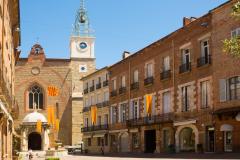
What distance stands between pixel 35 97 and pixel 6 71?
4911cm

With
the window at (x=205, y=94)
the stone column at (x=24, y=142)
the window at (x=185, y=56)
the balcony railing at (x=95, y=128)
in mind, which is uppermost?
the window at (x=185, y=56)

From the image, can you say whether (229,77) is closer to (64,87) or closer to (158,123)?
(158,123)

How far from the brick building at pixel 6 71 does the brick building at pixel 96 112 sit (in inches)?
1038

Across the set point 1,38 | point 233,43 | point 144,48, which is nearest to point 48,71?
point 144,48

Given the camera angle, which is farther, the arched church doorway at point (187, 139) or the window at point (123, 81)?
the window at point (123, 81)

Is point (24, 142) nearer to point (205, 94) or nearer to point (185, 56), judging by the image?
point (185, 56)

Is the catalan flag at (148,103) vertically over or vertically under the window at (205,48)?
under

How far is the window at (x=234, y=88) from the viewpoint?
30861 mm

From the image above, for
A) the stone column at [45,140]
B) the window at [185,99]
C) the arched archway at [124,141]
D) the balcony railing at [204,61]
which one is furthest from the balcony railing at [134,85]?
the stone column at [45,140]

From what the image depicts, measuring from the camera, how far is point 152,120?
43375 mm

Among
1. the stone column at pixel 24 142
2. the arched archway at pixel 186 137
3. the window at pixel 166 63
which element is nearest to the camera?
the arched archway at pixel 186 137

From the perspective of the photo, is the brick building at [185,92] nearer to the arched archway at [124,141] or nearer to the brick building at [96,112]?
the arched archway at [124,141]

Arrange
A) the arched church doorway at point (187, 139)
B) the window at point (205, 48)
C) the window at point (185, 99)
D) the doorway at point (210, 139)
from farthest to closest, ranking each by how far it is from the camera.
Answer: the window at point (185, 99) < the arched church doorway at point (187, 139) < the window at point (205, 48) < the doorway at point (210, 139)

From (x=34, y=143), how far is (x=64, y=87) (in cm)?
1042
